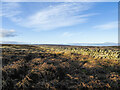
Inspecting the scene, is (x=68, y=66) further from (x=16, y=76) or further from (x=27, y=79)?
(x=16, y=76)

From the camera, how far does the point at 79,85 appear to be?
8516mm

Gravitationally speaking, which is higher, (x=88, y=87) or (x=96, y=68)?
(x=96, y=68)

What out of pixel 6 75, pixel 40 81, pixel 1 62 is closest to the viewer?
pixel 40 81

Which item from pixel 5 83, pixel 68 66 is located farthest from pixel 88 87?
pixel 5 83

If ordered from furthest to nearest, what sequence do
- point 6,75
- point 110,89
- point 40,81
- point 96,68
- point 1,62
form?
point 1,62
point 96,68
point 6,75
point 40,81
point 110,89

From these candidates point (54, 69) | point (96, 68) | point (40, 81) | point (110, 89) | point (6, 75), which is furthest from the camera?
point (96, 68)

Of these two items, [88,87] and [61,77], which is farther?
[61,77]

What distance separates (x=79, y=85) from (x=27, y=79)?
14.8 feet

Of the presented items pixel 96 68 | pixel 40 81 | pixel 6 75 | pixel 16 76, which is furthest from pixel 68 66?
pixel 6 75

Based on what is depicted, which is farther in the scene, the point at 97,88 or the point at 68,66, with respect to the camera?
the point at 68,66

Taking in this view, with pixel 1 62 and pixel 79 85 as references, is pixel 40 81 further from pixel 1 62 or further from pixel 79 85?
pixel 1 62

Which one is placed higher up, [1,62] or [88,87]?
[1,62]

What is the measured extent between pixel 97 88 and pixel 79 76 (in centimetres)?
196

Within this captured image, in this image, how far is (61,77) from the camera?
994 cm
